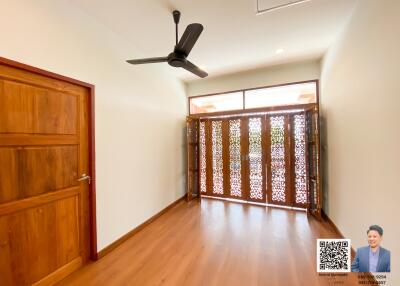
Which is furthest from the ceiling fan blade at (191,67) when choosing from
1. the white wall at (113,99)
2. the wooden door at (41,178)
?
the wooden door at (41,178)

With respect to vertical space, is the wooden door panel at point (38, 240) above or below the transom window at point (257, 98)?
below

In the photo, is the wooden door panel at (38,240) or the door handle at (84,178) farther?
the door handle at (84,178)

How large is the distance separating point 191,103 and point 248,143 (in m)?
1.81

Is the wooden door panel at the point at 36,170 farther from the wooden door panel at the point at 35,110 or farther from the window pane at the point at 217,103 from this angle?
the window pane at the point at 217,103

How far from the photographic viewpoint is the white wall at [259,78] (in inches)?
141

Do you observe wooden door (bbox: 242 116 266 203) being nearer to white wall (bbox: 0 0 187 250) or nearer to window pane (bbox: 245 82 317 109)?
window pane (bbox: 245 82 317 109)

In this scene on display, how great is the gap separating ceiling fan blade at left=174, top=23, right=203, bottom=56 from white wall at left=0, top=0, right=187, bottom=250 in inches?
45.4

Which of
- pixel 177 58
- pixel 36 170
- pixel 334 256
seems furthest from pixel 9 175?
pixel 334 256

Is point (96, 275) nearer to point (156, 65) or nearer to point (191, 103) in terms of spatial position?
point (156, 65)

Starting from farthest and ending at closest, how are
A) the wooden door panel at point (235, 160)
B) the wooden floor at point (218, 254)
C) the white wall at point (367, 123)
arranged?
the wooden door panel at point (235, 160), the wooden floor at point (218, 254), the white wall at point (367, 123)

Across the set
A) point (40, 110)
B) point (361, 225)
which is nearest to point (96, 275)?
point (40, 110)

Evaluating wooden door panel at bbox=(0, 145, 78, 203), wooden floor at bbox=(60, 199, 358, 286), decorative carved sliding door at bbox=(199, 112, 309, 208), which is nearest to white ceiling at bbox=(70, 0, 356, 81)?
decorative carved sliding door at bbox=(199, 112, 309, 208)

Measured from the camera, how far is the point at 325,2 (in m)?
2.00

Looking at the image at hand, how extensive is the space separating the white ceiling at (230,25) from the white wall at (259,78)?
28 cm
